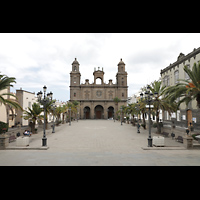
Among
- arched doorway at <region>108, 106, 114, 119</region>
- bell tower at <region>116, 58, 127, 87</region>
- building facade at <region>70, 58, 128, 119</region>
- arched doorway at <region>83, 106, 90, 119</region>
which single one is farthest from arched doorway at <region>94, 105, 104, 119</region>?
bell tower at <region>116, 58, 127, 87</region>

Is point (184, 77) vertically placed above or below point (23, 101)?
above

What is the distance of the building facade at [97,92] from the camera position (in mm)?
58094

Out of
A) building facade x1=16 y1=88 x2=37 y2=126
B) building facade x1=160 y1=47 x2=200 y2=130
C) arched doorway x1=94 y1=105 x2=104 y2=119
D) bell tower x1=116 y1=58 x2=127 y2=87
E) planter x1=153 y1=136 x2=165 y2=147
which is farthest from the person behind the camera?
arched doorway x1=94 y1=105 x2=104 y2=119

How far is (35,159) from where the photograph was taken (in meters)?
8.18

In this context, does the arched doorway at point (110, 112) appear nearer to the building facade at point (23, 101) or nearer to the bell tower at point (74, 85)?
the bell tower at point (74, 85)

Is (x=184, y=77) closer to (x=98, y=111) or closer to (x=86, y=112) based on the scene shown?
(x=98, y=111)

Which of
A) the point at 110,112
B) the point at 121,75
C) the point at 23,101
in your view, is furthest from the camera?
the point at 110,112

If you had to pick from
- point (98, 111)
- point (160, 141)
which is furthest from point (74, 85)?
point (160, 141)

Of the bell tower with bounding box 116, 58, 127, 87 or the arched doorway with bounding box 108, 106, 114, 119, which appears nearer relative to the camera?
the bell tower with bounding box 116, 58, 127, 87

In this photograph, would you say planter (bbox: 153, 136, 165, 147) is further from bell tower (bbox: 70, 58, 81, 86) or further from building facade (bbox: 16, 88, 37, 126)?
bell tower (bbox: 70, 58, 81, 86)

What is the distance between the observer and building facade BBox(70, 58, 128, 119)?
191ft

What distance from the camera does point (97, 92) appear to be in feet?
196
